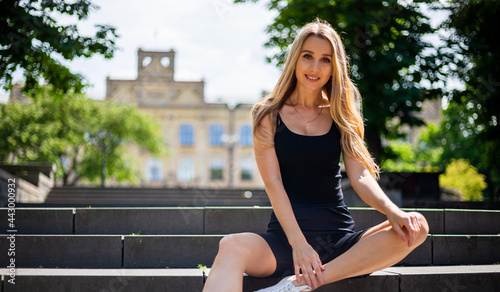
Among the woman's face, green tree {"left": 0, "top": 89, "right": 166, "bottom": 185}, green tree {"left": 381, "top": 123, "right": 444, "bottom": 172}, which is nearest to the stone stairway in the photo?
the woman's face

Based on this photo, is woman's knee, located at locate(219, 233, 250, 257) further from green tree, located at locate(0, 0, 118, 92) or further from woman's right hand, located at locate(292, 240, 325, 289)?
green tree, located at locate(0, 0, 118, 92)

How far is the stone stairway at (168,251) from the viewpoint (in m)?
3.37

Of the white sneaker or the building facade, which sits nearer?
the white sneaker

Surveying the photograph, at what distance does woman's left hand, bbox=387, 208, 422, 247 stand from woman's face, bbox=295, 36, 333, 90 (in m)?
0.92

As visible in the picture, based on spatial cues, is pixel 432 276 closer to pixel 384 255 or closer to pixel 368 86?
pixel 384 255

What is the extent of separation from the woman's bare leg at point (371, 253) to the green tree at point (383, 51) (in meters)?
7.09

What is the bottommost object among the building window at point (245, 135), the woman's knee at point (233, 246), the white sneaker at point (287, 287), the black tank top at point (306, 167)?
the white sneaker at point (287, 287)

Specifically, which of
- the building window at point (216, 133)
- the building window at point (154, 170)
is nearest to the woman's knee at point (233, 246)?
the building window at point (154, 170)

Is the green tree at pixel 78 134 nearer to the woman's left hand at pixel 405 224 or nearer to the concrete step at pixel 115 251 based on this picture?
the concrete step at pixel 115 251

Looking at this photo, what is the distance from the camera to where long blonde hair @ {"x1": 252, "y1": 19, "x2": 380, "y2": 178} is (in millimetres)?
2875

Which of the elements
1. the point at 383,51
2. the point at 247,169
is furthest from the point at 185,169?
the point at 383,51

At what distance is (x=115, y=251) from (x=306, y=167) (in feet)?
6.84

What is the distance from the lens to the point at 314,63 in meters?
2.88

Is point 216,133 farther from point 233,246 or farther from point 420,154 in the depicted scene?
point 233,246
